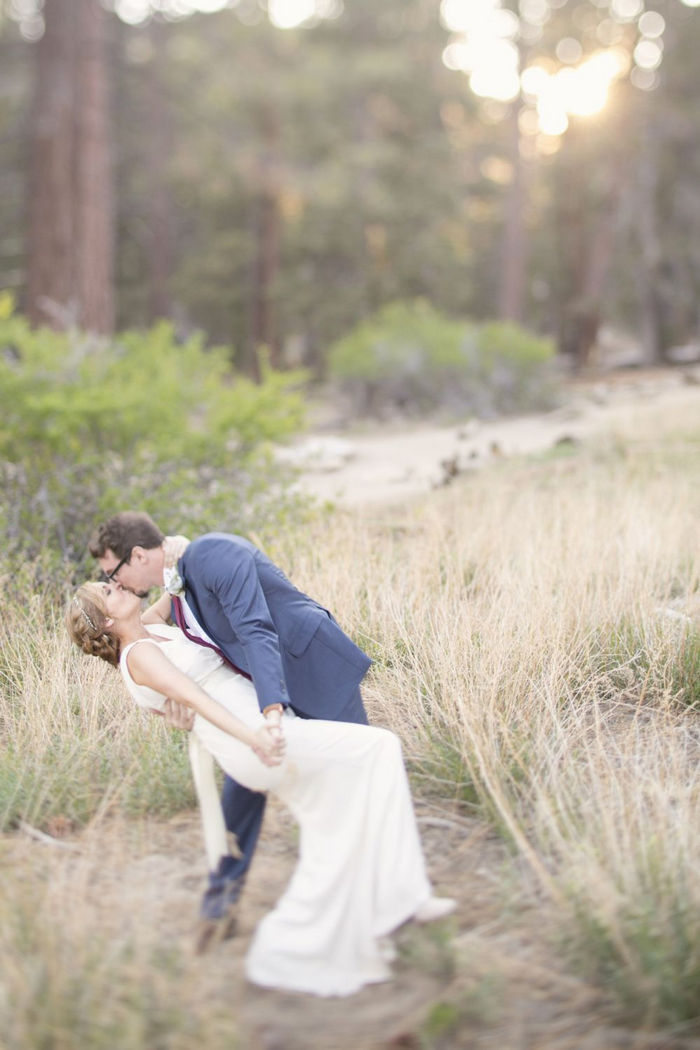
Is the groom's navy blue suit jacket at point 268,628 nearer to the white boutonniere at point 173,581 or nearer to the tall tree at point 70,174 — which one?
the white boutonniere at point 173,581

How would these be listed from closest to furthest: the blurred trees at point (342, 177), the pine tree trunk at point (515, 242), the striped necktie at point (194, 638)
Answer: the striped necktie at point (194, 638) < the pine tree trunk at point (515, 242) < the blurred trees at point (342, 177)

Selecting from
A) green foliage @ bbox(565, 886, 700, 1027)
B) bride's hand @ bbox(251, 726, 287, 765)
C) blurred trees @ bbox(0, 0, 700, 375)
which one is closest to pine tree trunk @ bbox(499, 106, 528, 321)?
blurred trees @ bbox(0, 0, 700, 375)

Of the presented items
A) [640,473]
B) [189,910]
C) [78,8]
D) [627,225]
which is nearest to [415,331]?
[78,8]

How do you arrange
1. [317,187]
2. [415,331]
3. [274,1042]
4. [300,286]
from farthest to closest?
[300,286] → [317,187] → [415,331] → [274,1042]

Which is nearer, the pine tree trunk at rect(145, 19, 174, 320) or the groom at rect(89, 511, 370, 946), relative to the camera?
the groom at rect(89, 511, 370, 946)

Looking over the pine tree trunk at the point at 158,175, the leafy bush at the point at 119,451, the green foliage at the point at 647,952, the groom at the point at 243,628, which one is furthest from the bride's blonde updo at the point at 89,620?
the pine tree trunk at the point at 158,175

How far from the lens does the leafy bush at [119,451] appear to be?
6.70m

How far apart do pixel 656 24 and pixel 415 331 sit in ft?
37.3

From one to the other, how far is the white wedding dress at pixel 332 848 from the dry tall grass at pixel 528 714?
1.34 feet

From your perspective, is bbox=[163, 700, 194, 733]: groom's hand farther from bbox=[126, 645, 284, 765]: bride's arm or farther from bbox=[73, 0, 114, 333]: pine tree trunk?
bbox=[73, 0, 114, 333]: pine tree trunk

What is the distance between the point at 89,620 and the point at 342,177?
771 inches

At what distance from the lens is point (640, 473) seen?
9.16 meters

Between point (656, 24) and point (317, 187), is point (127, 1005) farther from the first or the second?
point (656, 24)

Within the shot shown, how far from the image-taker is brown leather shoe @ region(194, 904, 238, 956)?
3066 millimetres
